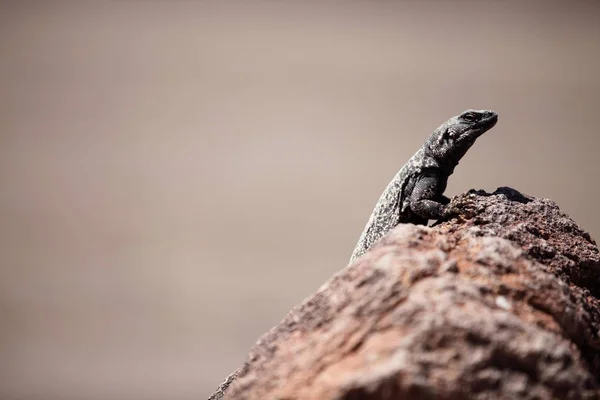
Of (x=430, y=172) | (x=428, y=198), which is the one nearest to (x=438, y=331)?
(x=428, y=198)

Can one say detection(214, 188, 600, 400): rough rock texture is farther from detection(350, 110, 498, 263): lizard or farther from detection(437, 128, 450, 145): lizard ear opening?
detection(437, 128, 450, 145): lizard ear opening

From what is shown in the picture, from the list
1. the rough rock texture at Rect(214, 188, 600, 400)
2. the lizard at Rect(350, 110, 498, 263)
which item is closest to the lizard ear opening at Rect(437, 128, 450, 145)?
the lizard at Rect(350, 110, 498, 263)

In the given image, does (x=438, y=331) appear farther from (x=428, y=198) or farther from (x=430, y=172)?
(x=430, y=172)

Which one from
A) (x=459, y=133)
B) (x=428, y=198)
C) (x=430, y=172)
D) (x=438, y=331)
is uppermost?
(x=459, y=133)

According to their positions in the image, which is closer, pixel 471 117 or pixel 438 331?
pixel 438 331

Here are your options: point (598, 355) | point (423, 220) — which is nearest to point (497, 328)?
point (598, 355)

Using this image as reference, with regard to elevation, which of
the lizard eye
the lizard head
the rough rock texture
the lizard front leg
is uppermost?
the lizard eye

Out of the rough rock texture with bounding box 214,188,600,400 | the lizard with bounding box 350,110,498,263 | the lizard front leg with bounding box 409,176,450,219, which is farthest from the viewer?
the lizard with bounding box 350,110,498,263

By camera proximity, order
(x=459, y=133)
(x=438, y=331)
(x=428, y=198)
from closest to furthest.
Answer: (x=438, y=331) → (x=428, y=198) → (x=459, y=133)
